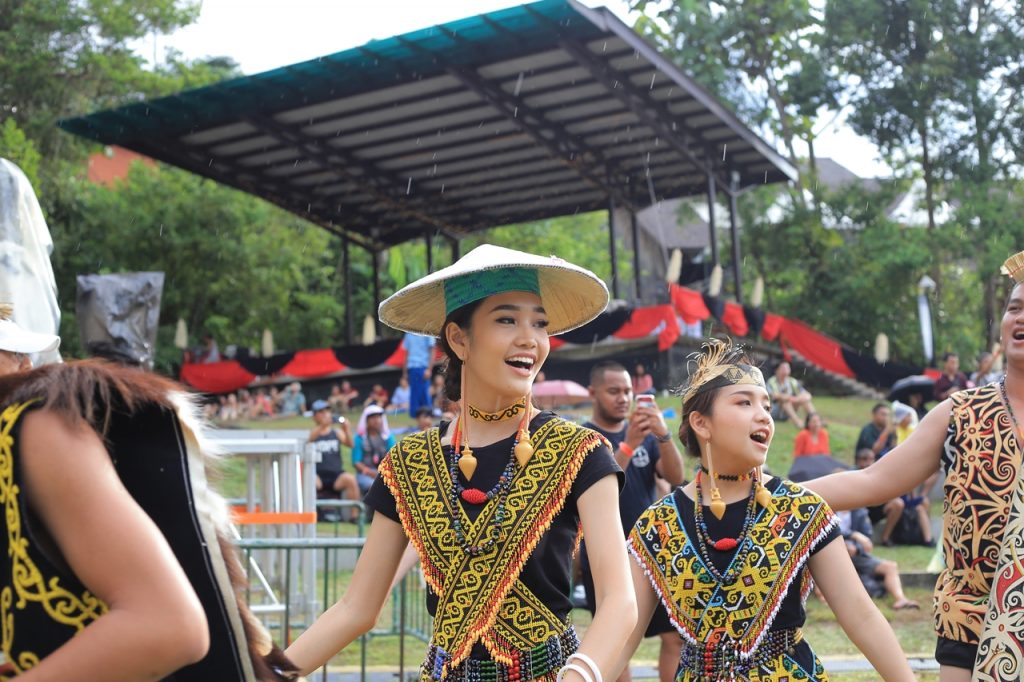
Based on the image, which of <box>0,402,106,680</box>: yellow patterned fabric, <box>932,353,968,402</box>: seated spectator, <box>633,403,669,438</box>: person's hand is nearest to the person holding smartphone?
<box>633,403,669,438</box>: person's hand

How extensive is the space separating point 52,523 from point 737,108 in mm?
33866

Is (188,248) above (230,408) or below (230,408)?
above

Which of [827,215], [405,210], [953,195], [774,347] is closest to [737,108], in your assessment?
[827,215]

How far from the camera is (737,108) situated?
3466 cm

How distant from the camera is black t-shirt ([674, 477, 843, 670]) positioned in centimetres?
427

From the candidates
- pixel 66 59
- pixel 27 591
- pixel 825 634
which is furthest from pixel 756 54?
pixel 27 591

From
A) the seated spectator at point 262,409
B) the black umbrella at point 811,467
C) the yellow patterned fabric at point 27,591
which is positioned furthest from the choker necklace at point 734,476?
the seated spectator at point 262,409

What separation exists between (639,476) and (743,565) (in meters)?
3.72

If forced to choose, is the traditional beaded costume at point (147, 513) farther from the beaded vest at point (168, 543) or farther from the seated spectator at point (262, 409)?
the seated spectator at point (262, 409)

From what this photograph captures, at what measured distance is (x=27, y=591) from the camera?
2.09m

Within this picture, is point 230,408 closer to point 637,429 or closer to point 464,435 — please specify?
point 637,429

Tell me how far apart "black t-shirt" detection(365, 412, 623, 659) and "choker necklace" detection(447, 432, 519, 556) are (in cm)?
2

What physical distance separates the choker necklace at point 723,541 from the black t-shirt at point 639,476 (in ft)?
11.1

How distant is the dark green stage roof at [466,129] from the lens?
67.7ft
